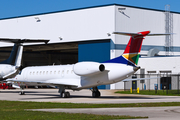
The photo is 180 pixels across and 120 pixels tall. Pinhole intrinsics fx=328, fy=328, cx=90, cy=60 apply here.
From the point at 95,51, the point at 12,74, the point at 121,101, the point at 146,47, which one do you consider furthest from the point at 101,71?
the point at 146,47

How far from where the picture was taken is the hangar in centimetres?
4834

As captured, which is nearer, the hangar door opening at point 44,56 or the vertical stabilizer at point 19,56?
the vertical stabilizer at point 19,56

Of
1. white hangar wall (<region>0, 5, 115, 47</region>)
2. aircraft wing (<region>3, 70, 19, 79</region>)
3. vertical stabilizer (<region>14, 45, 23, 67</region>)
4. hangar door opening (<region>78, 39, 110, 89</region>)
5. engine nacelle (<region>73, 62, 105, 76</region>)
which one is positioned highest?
white hangar wall (<region>0, 5, 115, 47</region>)

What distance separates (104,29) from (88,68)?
23.1 metres

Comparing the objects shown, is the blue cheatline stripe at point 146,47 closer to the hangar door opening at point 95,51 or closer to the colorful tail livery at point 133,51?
the hangar door opening at point 95,51

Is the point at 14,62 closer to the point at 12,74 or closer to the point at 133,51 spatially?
the point at 12,74

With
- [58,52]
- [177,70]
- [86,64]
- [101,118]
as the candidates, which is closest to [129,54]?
[86,64]

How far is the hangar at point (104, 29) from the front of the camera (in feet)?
159

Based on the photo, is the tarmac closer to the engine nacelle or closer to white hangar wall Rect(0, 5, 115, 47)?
the engine nacelle

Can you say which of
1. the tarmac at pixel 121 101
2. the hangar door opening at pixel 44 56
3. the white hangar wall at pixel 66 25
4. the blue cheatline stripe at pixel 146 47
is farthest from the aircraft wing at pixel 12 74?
the hangar door opening at pixel 44 56

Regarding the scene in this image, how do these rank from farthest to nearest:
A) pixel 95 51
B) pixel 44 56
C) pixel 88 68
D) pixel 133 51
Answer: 1. pixel 44 56
2. pixel 95 51
3. pixel 88 68
4. pixel 133 51

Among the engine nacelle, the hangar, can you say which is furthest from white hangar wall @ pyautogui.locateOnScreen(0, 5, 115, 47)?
the engine nacelle

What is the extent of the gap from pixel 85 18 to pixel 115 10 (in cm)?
541

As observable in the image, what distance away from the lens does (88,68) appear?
26547 millimetres
